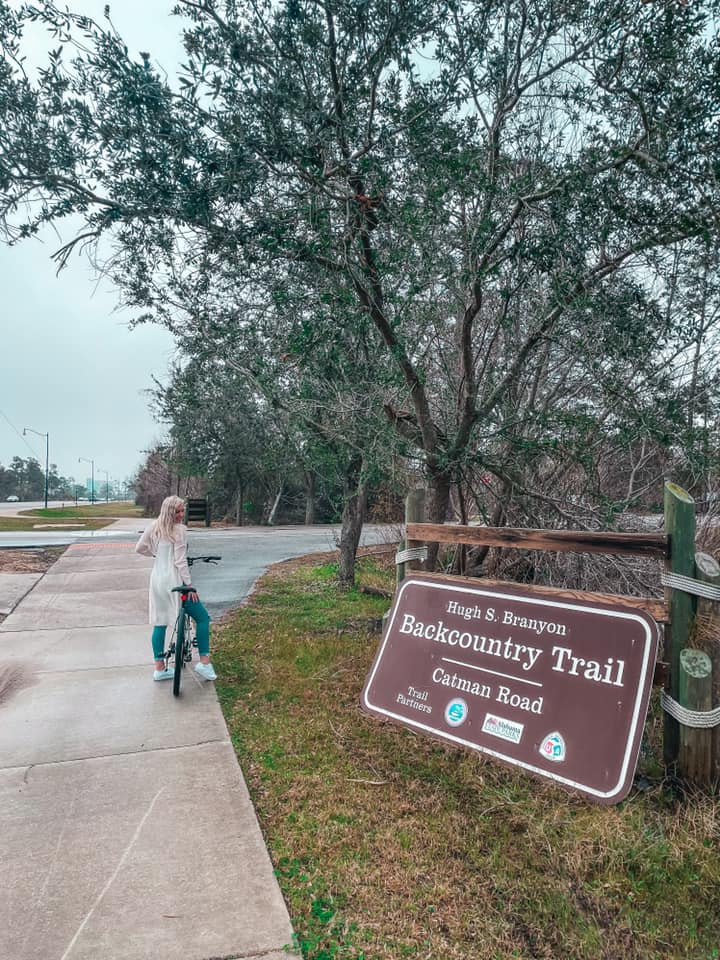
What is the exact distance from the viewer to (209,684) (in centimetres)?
582

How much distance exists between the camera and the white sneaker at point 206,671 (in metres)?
5.81

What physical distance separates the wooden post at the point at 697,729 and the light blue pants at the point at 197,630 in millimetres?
3688

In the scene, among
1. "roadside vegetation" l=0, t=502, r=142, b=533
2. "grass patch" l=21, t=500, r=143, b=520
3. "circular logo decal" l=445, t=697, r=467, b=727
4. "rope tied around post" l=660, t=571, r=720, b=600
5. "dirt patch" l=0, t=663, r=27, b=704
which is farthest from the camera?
"grass patch" l=21, t=500, r=143, b=520

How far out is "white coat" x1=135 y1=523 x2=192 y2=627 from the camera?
18.9ft

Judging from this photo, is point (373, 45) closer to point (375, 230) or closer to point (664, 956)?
point (375, 230)

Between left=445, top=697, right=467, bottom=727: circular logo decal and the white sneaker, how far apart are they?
2.52 m

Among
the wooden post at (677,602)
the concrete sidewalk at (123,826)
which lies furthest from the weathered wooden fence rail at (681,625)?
the concrete sidewalk at (123,826)

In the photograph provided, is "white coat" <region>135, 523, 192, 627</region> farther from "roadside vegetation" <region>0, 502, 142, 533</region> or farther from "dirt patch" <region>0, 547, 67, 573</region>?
"roadside vegetation" <region>0, 502, 142, 533</region>

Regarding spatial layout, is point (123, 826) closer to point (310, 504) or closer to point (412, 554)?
point (412, 554)

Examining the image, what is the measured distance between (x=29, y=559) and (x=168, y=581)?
1010 centimetres

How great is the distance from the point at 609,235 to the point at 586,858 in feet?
13.9

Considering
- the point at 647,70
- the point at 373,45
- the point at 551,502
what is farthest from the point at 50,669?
the point at 647,70

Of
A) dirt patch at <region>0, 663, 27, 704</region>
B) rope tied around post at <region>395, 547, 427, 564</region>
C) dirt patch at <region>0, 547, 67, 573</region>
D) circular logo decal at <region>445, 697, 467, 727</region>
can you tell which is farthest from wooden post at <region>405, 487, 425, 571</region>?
dirt patch at <region>0, 547, 67, 573</region>

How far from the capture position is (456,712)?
3.98 meters
